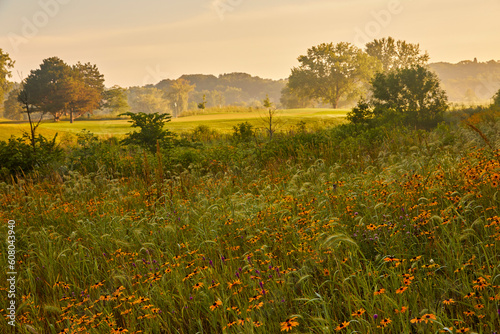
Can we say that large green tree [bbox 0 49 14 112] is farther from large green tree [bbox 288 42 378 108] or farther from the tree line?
large green tree [bbox 288 42 378 108]

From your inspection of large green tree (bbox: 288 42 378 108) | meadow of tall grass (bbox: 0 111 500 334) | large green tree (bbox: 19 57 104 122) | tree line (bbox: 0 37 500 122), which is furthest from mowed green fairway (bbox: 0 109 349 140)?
large green tree (bbox: 288 42 378 108)

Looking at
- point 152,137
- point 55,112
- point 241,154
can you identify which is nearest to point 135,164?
point 152,137

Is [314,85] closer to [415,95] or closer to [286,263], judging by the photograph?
[415,95]

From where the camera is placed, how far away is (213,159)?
35.1 ft

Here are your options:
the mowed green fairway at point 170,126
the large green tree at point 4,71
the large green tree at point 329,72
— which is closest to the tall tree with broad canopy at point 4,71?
the large green tree at point 4,71

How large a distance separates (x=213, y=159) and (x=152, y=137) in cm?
283

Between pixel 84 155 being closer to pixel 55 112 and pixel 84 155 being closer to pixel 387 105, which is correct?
pixel 387 105

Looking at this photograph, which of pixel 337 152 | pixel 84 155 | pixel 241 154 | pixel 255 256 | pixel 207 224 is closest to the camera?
pixel 255 256

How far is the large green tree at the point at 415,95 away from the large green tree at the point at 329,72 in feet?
162

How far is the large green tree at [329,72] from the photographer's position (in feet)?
223

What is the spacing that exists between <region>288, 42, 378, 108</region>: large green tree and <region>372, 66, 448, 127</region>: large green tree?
162 feet

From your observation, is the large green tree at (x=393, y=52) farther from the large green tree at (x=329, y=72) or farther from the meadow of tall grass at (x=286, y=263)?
the meadow of tall grass at (x=286, y=263)

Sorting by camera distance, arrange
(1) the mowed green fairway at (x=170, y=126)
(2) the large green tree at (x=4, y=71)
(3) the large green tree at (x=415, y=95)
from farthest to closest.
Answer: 1. (2) the large green tree at (x=4, y=71)
2. (1) the mowed green fairway at (x=170, y=126)
3. (3) the large green tree at (x=415, y=95)

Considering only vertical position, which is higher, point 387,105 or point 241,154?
point 387,105
